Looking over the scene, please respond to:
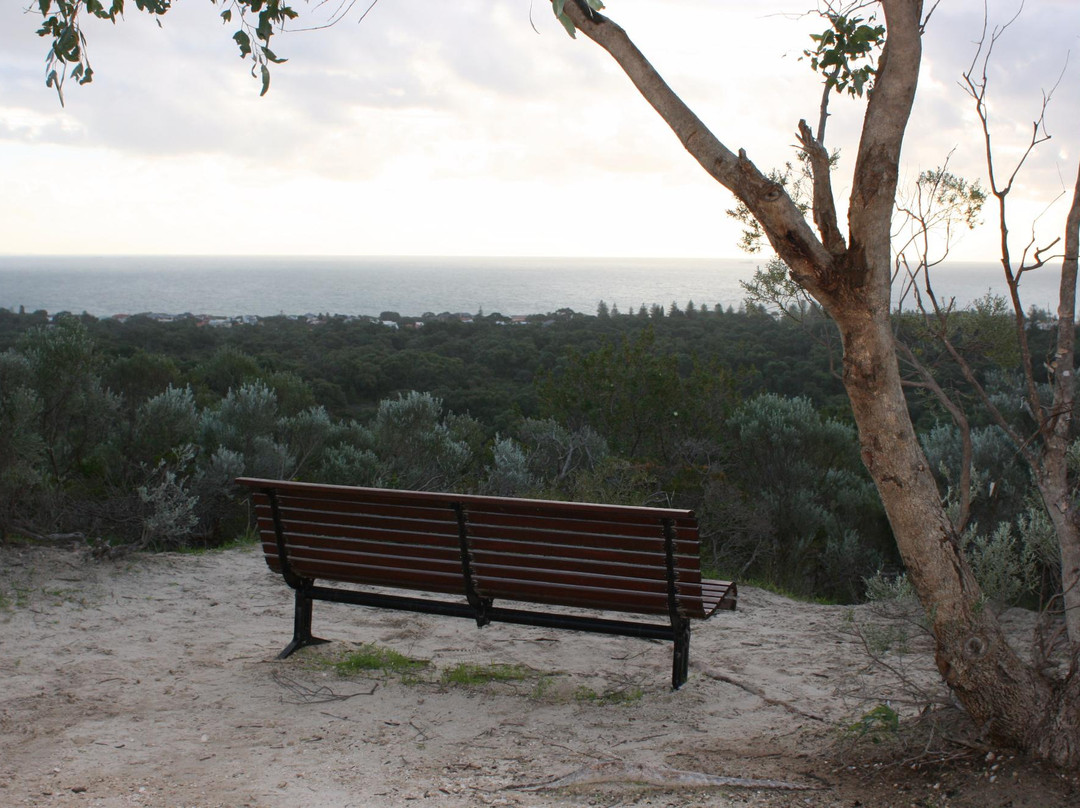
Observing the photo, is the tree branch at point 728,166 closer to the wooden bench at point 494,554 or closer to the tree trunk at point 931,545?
the tree trunk at point 931,545

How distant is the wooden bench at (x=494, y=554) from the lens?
3.65 metres

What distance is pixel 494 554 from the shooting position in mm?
3904

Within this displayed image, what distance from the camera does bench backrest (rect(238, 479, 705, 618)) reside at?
11.9 ft

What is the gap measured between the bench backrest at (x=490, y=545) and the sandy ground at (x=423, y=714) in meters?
0.46

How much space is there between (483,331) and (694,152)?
2802 cm

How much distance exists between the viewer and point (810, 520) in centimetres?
981

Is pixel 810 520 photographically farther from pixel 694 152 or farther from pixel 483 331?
pixel 483 331

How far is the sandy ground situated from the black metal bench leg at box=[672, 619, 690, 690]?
6 centimetres

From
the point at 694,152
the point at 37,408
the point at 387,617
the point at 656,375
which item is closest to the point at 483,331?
the point at 656,375

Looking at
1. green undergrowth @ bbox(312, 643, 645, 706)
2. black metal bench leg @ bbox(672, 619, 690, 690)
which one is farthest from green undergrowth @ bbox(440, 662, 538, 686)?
black metal bench leg @ bbox(672, 619, 690, 690)

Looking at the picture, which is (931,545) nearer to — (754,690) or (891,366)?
(891,366)

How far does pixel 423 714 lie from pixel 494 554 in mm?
714

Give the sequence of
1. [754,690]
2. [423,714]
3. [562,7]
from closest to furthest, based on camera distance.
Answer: [562,7] < [423,714] < [754,690]

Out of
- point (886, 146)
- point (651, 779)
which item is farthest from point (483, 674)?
point (886, 146)
